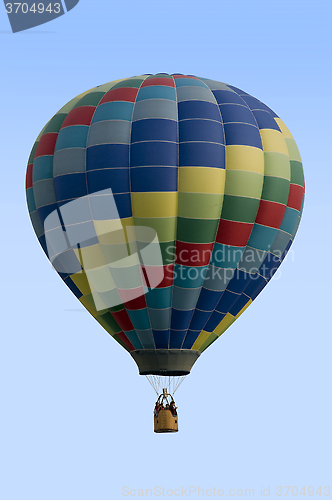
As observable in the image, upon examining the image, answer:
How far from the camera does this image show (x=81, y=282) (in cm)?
1664

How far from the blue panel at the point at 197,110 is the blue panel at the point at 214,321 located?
3.83 meters

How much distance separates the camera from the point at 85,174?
51.7 feet

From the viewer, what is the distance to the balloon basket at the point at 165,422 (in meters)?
16.1

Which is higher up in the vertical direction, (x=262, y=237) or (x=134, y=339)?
(x=262, y=237)

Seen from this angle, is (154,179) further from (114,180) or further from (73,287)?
(73,287)

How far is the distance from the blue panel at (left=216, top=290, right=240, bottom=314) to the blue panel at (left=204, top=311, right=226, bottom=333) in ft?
0.31

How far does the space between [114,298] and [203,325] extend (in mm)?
1844

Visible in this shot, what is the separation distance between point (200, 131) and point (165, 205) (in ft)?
5.10

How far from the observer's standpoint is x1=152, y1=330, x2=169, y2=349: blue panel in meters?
16.2

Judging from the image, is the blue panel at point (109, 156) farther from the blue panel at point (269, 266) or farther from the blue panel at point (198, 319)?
the blue panel at point (269, 266)

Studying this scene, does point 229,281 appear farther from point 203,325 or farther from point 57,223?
point 57,223

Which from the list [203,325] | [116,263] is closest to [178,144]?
[116,263]

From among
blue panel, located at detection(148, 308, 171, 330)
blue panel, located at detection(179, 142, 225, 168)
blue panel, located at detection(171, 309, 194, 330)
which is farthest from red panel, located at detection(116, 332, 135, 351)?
blue panel, located at detection(179, 142, 225, 168)

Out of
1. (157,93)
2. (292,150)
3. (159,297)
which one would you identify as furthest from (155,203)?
(292,150)
